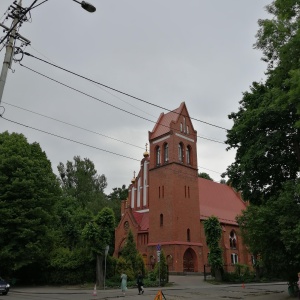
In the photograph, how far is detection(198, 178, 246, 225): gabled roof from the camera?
159 ft

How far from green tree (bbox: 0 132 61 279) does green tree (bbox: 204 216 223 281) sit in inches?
539

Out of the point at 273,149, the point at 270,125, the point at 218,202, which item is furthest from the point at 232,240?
the point at 270,125

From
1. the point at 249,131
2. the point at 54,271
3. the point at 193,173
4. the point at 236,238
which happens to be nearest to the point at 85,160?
the point at 193,173

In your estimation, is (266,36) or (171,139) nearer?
(266,36)

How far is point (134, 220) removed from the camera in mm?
46750

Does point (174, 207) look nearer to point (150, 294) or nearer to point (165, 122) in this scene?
point (165, 122)

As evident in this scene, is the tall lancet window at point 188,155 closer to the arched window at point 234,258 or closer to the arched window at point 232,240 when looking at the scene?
the arched window at point 232,240

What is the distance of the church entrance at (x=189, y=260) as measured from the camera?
1598 inches

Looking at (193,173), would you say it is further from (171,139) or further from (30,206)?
(30,206)

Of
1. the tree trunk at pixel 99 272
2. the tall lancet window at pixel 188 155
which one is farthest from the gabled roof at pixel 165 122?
the tree trunk at pixel 99 272

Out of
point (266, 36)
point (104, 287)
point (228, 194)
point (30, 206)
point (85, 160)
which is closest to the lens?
point (266, 36)

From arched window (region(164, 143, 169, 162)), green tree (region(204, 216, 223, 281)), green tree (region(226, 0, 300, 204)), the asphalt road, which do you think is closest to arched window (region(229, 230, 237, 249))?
arched window (region(164, 143, 169, 162))

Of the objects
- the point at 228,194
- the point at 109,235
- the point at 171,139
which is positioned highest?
the point at 171,139

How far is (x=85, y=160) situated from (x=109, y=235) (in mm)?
36350
